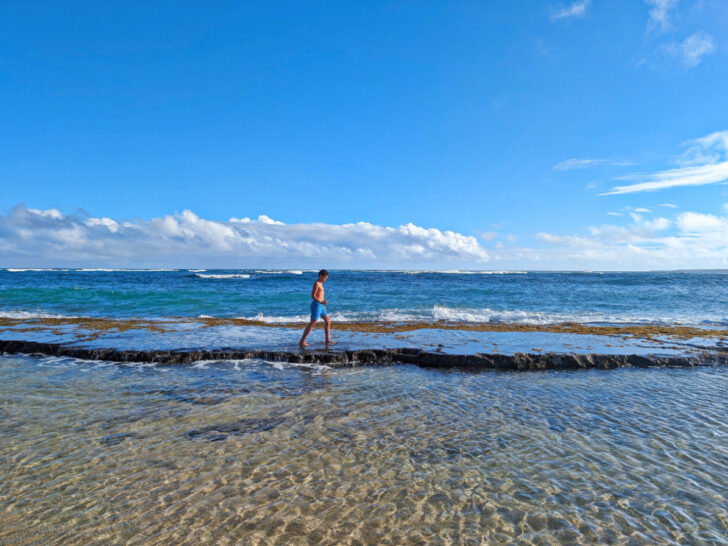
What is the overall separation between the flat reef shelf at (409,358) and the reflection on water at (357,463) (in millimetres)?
1970

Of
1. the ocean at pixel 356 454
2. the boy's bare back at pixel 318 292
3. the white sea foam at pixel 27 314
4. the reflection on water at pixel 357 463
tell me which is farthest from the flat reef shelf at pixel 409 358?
the white sea foam at pixel 27 314

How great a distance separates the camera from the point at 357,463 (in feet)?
16.3

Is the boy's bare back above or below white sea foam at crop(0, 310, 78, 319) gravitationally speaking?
above

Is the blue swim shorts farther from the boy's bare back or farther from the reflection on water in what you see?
the reflection on water

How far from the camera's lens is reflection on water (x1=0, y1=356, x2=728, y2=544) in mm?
3744

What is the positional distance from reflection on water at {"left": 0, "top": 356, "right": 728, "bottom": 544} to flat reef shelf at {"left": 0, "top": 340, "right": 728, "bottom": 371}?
1.97m

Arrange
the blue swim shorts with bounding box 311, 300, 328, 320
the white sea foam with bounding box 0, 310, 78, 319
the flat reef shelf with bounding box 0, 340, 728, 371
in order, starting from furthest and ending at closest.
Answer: the white sea foam with bounding box 0, 310, 78, 319 < the blue swim shorts with bounding box 311, 300, 328, 320 < the flat reef shelf with bounding box 0, 340, 728, 371

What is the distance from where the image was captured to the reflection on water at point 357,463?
147 inches

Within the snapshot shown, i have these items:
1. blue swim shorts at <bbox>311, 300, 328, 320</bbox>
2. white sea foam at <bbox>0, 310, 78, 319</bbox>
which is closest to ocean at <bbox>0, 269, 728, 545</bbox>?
blue swim shorts at <bbox>311, 300, 328, 320</bbox>

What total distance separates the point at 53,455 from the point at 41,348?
8272 millimetres

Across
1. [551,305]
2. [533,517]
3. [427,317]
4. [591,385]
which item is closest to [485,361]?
[591,385]

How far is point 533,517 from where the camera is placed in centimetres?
393

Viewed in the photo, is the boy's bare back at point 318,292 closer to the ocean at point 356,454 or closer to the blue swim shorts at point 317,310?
the blue swim shorts at point 317,310

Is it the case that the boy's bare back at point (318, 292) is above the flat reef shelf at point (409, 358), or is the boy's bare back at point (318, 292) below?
above
